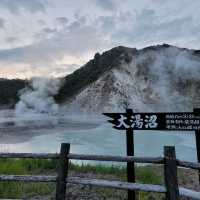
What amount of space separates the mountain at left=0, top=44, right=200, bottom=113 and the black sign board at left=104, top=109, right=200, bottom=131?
40.3 meters

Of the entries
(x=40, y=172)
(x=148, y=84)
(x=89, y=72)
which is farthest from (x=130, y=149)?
(x=89, y=72)

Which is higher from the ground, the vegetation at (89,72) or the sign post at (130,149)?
the vegetation at (89,72)

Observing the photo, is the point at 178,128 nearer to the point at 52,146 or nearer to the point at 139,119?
the point at 139,119

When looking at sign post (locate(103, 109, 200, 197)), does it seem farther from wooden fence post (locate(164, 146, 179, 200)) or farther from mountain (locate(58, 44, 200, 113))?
mountain (locate(58, 44, 200, 113))

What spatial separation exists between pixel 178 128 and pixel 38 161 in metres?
4.98

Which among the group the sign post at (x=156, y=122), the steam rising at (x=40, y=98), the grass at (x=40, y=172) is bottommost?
the grass at (x=40, y=172)

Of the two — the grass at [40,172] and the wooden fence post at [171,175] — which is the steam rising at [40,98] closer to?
the grass at [40,172]

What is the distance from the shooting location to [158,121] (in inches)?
188

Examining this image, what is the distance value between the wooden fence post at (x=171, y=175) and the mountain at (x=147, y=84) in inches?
1627

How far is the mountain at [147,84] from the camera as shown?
48.8m

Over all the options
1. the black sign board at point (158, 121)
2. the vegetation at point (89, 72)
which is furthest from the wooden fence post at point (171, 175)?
the vegetation at point (89, 72)

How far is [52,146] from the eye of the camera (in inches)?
594

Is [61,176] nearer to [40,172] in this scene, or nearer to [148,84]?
[40,172]

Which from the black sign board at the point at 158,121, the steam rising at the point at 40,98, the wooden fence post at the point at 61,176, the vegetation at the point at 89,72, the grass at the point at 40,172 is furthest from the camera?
the vegetation at the point at 89,72
